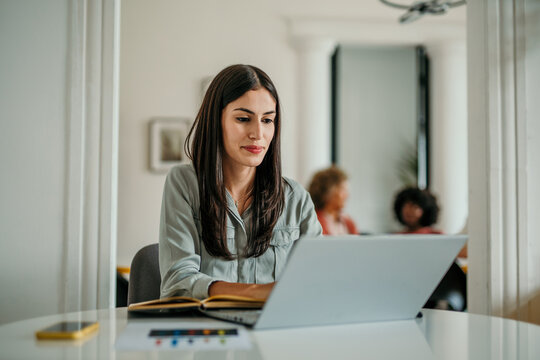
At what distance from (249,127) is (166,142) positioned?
12.5 ft

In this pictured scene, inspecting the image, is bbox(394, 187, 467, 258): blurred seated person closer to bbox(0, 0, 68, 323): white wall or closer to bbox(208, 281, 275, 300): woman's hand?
bbox(0, 0, 68, 323): white wall

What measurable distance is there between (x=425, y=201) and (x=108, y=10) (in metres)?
2.84

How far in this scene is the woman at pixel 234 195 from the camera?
1466 mm

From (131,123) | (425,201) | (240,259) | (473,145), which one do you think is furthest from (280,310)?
(131,123)

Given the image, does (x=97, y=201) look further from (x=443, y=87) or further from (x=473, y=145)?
(x=443, y=87)

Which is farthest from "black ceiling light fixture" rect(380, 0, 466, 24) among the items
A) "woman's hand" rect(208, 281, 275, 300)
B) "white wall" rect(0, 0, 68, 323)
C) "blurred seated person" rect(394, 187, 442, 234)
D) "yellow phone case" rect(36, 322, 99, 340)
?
"yellow phone case" rect(36, 322, 99, 340)

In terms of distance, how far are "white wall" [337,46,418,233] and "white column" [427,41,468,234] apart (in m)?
0.30

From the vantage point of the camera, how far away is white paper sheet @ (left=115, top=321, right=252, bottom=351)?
0.85m

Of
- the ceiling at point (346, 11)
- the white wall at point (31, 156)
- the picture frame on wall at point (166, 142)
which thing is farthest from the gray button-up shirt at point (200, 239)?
the ceiling at point (346, 11)

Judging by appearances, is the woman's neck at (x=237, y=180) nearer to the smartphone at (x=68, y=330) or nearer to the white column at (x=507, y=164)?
the smartphone at (x=68, y=330)

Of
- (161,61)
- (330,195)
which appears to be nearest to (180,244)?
(330,195)

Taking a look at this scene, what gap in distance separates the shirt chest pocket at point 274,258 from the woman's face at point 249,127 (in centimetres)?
23

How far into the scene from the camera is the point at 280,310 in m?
0.96

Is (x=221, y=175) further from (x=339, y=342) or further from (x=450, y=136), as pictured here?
(x=450, y=136)
